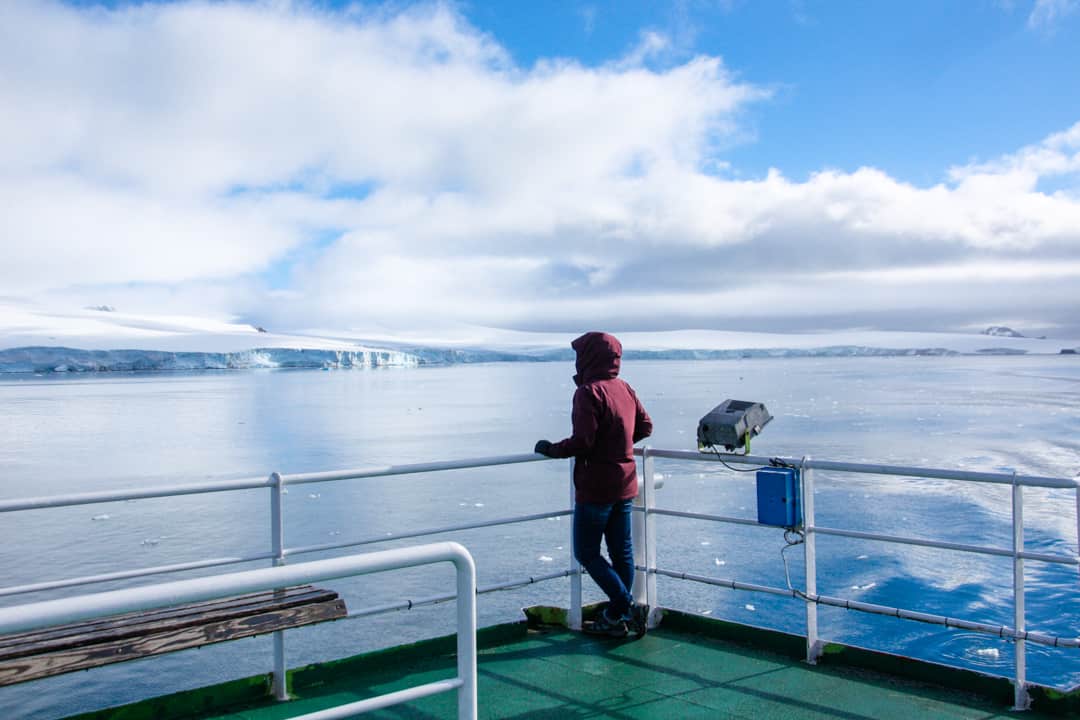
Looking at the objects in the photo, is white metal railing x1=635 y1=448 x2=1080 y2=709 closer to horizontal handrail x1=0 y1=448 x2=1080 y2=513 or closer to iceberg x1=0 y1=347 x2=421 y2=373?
horizontal handrail x1=0 y1=448 x2=1080 y2=513

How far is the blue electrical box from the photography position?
3.60m

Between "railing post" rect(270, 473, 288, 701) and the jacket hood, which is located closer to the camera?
"railing post" rect(270, 473, 288, 701)

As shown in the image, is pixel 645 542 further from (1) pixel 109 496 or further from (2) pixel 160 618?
(1) pixel 109 496

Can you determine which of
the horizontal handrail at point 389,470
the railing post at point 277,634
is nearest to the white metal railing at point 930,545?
the horizontal handrail at point 389,470

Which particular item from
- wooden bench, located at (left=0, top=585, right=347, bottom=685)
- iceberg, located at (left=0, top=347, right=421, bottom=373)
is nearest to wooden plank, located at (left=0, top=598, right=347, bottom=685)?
wooden bench, located at (left=0, top=585, right=347, bottom=685)

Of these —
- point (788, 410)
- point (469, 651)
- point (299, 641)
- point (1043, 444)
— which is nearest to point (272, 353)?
point (788, 410)

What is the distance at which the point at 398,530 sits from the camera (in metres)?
10.9

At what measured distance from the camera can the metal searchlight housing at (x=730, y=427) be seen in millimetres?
3789

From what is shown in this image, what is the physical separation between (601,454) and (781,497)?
783mm

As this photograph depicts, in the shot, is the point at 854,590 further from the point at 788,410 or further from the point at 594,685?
the point at 788,410

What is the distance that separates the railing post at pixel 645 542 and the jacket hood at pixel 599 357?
0.56 metres

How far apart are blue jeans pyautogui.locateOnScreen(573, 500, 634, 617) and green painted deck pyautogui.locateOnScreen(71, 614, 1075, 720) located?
25 centimetres

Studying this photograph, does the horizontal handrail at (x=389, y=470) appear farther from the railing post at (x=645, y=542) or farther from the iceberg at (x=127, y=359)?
the iceberg at (x=127, y=359)

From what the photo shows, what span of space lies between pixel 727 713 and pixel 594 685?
543 mm
